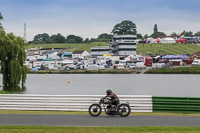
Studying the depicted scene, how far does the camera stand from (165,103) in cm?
2405

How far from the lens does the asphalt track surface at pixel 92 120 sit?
63.9 feet

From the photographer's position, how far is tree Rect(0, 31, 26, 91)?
54000 millimetres

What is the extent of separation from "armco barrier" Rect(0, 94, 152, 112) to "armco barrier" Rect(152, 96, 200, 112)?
43 centimetres

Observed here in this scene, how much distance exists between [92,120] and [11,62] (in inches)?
1381

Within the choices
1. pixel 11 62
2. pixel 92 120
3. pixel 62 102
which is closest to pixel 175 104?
pixel 92 120

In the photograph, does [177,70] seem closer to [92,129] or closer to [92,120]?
[92,120]

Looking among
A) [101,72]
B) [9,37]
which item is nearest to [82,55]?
[101,72]

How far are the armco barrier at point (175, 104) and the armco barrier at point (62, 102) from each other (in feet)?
1.42

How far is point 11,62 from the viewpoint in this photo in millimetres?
54188

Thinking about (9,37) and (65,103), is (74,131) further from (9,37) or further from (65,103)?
(9,37)

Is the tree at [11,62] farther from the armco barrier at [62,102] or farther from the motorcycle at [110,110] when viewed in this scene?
the motorcycle at [110,110]

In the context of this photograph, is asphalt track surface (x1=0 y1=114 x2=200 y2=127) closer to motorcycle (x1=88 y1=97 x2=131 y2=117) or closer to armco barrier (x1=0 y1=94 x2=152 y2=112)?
motorcycle (x1=88 y1=97 x2=131 y2=117)

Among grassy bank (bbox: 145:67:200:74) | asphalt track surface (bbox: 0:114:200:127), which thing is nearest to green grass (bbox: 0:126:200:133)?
asphalt track surface (bbox: 0:114:200:127)

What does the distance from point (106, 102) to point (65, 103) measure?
381 centimetres
